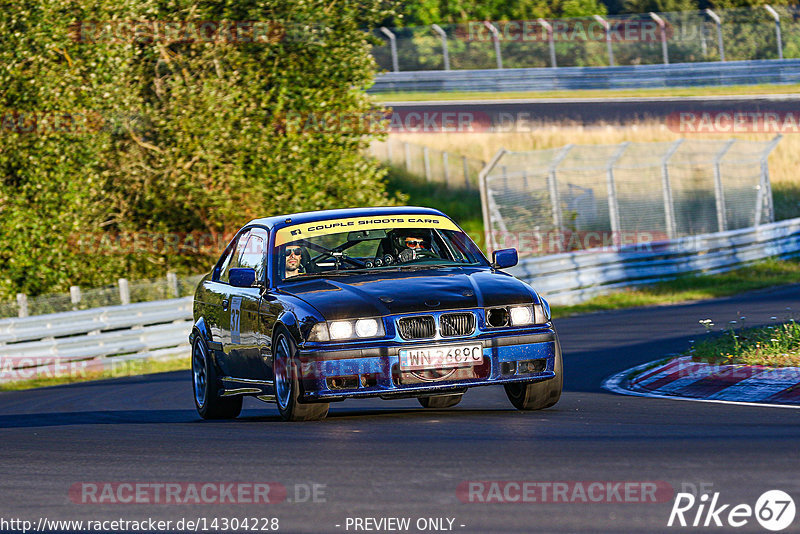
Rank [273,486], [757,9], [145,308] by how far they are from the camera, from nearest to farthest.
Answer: [273,486]
[145,308]
[757,9]

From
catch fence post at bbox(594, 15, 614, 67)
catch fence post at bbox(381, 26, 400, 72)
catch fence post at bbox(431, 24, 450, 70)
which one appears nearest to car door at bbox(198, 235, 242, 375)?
catch fence post at bbox(594, 15, 614, 67)

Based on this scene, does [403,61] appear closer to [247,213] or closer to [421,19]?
[421,19]

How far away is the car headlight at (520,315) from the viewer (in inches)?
376

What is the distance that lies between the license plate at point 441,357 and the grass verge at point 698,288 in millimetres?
14528

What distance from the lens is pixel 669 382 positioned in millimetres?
12062

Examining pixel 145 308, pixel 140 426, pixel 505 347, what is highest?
pixel 505 347

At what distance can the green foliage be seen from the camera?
24.1 meters

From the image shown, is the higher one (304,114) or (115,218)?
(304,114)

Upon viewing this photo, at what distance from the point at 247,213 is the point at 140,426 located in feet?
53.7

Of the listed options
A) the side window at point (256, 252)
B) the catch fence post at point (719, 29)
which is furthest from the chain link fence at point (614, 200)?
the side window at point (256, 252)

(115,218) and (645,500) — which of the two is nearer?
(645,500)

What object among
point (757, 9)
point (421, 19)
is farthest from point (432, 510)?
point (421, 19)

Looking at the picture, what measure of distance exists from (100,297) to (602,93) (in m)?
27.7

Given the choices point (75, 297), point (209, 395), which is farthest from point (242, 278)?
point (75, 297)
